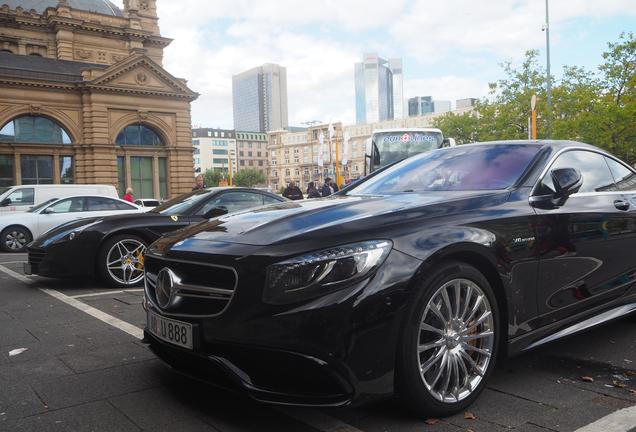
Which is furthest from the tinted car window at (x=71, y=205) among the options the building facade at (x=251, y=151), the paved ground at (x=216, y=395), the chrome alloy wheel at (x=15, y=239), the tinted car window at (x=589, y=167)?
the building facade at (x=251, y=151)

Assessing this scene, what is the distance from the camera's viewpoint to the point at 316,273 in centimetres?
253

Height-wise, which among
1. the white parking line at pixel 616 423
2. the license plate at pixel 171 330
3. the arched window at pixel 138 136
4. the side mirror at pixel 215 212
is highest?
the arched window at pixel 138 136

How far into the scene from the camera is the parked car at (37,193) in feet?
54.4

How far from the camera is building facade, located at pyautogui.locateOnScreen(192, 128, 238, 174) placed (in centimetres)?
15662

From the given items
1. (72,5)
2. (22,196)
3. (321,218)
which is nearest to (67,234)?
(321,218)

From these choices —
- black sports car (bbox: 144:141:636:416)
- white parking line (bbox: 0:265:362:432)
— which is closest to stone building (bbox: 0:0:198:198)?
white parking line (bbox: 0:265:362:432)

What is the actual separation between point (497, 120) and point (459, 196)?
44.5 m

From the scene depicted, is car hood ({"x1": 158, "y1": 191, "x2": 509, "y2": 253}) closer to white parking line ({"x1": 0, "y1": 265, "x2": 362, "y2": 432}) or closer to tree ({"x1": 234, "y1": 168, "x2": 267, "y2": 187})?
white parking line ({"x1": 0, "y1": 265, "x2": 362, "y2": 432})

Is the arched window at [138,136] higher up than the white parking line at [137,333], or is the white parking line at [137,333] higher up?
the arched window at [138,136]

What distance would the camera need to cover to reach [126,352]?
416 centimetres

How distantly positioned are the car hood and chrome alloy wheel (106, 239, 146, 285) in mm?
4147

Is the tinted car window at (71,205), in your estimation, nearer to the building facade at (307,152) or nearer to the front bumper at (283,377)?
the front bumper at (283,377)

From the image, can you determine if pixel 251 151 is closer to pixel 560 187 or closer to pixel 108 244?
pixel 108 244

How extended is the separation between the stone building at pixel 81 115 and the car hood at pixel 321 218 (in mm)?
37753
